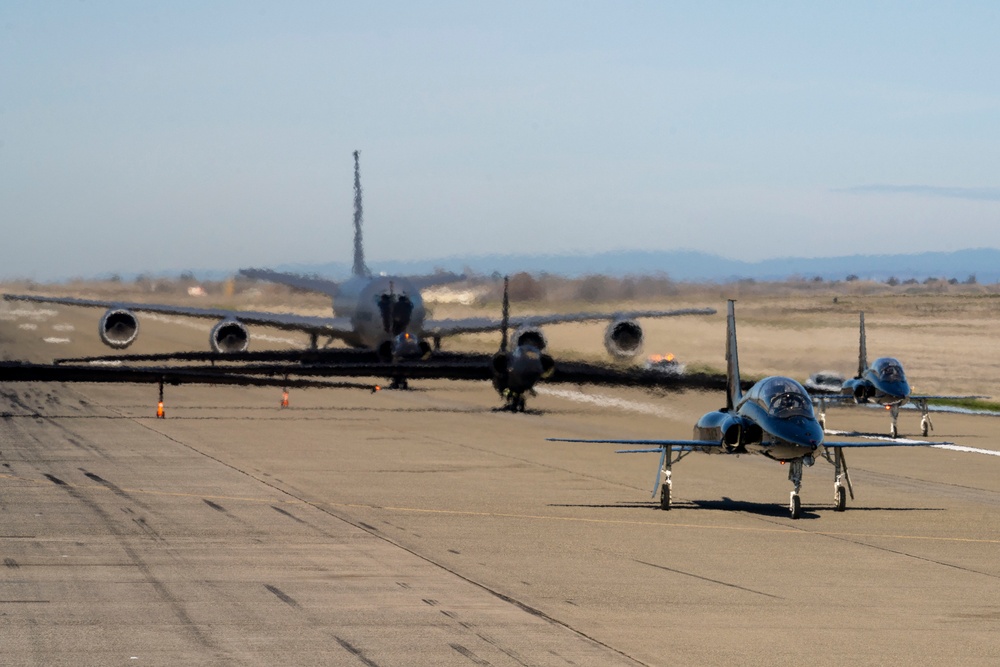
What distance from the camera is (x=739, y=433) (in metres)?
25.3

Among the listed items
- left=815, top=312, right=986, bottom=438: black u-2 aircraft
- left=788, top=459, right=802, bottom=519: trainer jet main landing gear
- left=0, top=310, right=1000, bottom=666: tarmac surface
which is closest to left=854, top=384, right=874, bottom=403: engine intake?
left=815, top=312, right=986, bottom=438: black u-2 aircraft

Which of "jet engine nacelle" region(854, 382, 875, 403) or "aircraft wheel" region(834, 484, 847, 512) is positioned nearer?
"aircraft wheel" region(834, 484, 847, 512)

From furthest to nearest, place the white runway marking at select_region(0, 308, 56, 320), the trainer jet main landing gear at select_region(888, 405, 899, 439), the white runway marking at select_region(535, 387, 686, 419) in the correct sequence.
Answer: the white runway marking at select_region(0, 308, 56, 320)
the white runway marking at select_region(535, 387, 686, 419)
the trainer jet main landing gear at select_region(888, 405, 899, 439)

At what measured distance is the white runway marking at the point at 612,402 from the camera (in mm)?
47531

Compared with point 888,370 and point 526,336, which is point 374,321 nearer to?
point 526,336

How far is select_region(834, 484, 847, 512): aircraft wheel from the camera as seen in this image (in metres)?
26.8

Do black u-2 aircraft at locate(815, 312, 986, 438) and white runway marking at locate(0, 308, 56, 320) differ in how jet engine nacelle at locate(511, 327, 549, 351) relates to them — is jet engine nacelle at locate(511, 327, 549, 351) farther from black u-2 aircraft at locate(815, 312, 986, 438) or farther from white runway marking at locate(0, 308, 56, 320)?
white runway marking at locate(0, 308, 56, 320)

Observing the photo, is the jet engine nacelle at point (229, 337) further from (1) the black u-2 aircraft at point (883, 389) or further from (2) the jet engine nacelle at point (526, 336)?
(1) the black u-2 aircraft at point (883, 389)

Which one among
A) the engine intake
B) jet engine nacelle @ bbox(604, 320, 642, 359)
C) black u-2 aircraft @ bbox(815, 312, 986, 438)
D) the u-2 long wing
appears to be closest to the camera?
black u-2 aircraft @ bbox(815, 312, 986, 438)

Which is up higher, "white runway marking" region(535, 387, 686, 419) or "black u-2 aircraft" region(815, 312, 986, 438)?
"black u-2 aircraft" region(815, 312, 986, 438)

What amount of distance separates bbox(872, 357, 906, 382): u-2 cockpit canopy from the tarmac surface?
238 centimetres

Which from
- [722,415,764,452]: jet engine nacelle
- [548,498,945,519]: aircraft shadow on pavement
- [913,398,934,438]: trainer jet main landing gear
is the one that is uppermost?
[722,415,764,452]: jet engine nacelle

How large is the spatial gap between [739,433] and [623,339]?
109 feet

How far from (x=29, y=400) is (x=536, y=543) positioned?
34862 millimetres
